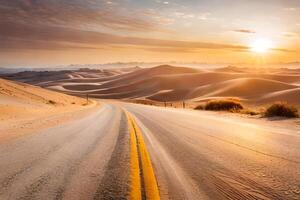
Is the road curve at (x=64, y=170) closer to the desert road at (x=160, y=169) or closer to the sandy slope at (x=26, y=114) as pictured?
the desert road at (x=160, y=169)

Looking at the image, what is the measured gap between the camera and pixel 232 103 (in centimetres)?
3256

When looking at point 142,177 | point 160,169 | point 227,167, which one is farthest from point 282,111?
point 142,177

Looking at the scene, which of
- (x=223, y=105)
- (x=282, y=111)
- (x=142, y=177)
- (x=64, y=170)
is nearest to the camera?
(x=142, y=177)

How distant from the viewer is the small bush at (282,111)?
18.7 m

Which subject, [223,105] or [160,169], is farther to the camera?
[223,105]

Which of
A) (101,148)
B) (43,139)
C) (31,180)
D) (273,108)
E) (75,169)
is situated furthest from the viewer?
(273,108)

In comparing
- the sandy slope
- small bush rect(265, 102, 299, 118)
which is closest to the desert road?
the sandy slope

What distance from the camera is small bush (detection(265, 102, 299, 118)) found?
18683 mm

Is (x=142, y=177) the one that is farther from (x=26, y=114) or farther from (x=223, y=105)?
(x=223, y=105)

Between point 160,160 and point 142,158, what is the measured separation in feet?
1.13

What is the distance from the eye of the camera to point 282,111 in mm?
19297

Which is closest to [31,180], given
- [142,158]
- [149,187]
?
[149,187]

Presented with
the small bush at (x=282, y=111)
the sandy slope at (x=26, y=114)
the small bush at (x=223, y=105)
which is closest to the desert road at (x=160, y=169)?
the sandy slope at (x=26, y=114)

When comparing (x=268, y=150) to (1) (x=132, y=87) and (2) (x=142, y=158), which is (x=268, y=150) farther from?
(1) (x=132, y=87)
